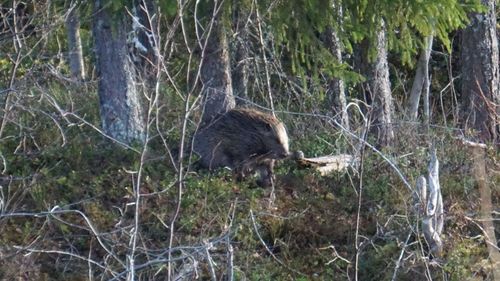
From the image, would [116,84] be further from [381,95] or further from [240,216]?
[381,95]

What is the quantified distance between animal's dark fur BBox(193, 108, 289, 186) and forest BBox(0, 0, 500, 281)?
0.5 inches

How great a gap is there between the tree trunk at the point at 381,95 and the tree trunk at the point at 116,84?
2.18 meters

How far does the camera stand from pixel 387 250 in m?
8.62

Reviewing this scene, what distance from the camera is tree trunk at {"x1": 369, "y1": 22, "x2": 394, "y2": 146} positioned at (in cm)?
1084

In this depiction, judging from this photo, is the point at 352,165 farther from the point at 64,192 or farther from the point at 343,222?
the point at 64,192

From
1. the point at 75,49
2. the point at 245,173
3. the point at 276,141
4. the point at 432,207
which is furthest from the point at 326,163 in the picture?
the point at 75,49

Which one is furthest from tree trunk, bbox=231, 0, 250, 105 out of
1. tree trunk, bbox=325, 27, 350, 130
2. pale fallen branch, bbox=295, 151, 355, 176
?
pale fallen branch, bbox=295, 151, 355, 176

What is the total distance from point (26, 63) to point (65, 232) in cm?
655

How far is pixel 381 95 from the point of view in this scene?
38.1 ft

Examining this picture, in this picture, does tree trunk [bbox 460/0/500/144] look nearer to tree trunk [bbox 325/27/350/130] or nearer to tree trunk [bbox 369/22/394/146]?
tree trunk [bbox 369/22/394/146]

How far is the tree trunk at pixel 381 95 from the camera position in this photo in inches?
427

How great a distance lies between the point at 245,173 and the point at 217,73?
1342 mm

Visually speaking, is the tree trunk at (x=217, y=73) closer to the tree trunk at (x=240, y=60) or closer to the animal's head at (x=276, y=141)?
the tree trunk at (x=240, y=60)

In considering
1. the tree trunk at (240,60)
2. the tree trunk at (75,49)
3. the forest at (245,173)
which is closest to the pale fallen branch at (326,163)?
the forest at (245,173)
